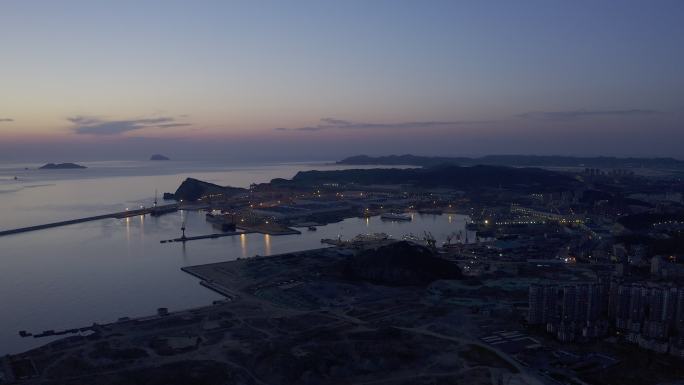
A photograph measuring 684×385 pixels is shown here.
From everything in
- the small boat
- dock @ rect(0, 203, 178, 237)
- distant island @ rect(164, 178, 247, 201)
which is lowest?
the small boat

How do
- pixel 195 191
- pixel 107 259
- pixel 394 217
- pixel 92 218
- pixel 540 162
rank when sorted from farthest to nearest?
pixel 540 162
pixel 195 191
pixel 394 217
pixel 92 218
pixel 107 259

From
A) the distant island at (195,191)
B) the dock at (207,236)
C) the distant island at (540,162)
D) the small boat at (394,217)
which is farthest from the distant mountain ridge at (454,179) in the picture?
the distant island at (540,162)

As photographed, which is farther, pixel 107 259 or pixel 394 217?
pixel 394 217

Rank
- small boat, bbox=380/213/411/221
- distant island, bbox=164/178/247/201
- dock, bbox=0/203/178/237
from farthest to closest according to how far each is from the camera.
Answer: distant island, bbox=164/178/247/201, small boat, bbox=380/213/411/221, dock, bbox=0/203/178/237

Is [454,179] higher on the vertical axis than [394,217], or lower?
higher

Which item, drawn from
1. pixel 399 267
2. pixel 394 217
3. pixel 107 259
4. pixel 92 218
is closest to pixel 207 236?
pixel 107 259

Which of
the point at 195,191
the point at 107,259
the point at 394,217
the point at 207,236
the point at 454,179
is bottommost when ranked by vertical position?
the point at 107,259

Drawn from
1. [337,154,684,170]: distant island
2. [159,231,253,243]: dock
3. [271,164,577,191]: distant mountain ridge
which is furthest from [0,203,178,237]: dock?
[337,154,684,170]: distant island

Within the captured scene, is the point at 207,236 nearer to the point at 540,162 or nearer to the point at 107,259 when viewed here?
Result: the point at 107,259

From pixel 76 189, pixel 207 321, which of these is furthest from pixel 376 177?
pixel 207 321

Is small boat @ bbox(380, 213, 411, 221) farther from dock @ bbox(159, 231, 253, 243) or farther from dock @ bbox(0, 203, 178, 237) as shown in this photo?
dock @ bbox(0, 203, 178, 237)
